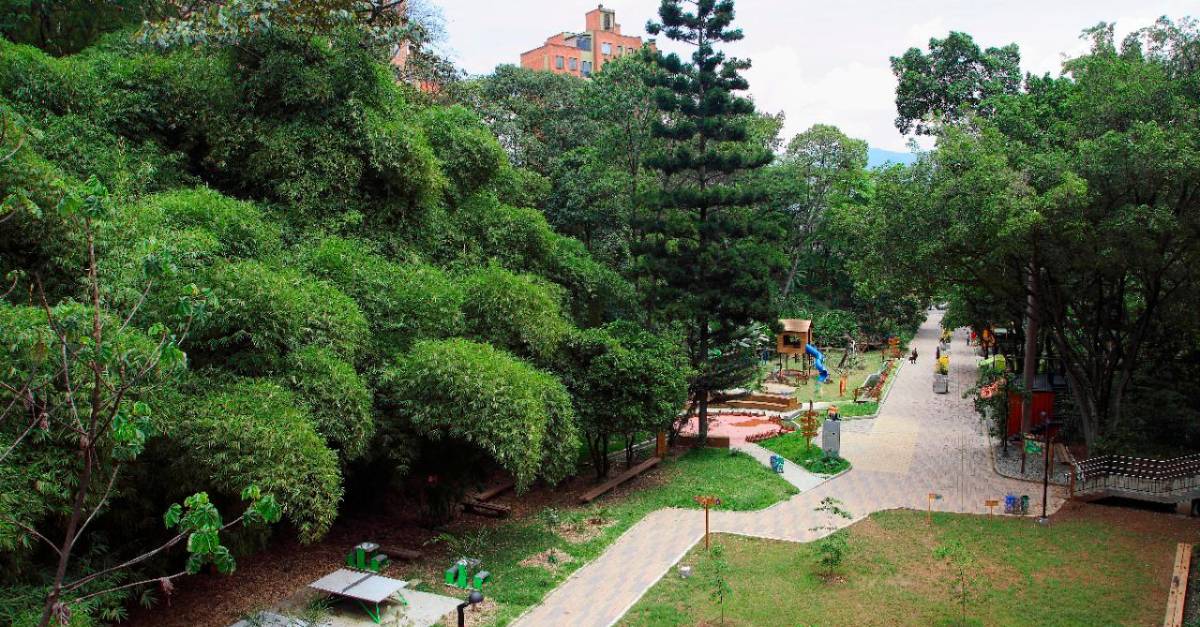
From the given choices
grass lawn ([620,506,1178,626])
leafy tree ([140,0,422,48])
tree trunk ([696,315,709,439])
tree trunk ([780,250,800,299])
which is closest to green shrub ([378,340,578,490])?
grass lawn ([620,506,1178,626])

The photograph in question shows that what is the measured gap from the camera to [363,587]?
31.6ft

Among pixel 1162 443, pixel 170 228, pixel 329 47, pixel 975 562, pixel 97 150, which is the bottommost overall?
pixel 975 562

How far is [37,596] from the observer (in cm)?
743

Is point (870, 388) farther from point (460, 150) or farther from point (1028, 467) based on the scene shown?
point (460, 150)

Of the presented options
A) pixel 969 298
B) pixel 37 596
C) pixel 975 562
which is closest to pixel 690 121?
pixel 969 298

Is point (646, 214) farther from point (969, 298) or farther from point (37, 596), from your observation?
point (37, 596)

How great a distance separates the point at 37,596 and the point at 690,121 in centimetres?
1537

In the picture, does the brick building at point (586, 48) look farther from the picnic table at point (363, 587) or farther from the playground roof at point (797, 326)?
the picnic table at point (363, 587)

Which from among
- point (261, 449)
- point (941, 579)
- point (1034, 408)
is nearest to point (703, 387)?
point (1034, 408)

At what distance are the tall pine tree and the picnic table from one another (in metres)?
10.2

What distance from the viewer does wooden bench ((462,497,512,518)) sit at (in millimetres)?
13903

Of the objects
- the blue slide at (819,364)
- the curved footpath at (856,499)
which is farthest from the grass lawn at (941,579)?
the blue slide at (819,364)

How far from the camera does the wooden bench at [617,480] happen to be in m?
15.2

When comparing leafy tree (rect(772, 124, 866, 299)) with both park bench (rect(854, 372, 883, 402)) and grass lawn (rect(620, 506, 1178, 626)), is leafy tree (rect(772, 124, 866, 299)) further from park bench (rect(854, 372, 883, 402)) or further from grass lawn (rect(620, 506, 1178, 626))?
grass lawn (rect(620, 506, 1178, 626))
